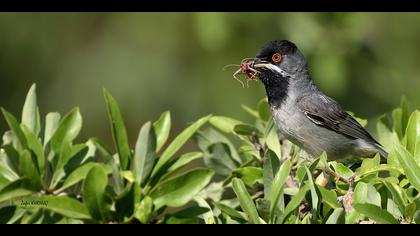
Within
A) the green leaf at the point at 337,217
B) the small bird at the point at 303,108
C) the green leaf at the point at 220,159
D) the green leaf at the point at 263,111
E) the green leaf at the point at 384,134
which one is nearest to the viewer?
the green leaf at the point at 337,217

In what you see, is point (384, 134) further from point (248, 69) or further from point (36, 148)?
point (36, 148)

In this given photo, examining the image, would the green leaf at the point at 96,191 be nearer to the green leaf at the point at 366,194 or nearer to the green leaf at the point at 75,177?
the green leaf at the point at 75,177

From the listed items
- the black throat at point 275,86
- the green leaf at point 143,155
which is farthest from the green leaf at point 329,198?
the black throat at point 275,86

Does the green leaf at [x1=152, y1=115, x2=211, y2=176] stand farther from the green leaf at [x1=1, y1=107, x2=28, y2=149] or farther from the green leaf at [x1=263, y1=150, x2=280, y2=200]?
the green leaf at [x1=1, y1=107, x2=28, y2=149]

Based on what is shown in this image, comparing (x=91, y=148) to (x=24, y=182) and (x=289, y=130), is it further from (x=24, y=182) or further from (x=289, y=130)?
(x=289, y=130)

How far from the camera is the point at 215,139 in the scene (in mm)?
4156

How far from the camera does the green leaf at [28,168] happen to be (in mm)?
2833

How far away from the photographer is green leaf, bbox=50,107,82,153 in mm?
3211

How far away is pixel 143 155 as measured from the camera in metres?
2.91

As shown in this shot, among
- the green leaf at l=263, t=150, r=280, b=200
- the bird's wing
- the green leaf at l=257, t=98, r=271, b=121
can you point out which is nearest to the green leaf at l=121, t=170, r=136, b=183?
the green leaf at l=263, t=150, r=280, b=200

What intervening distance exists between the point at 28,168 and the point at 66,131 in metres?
0.45

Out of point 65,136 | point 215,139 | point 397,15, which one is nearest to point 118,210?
point 65,136

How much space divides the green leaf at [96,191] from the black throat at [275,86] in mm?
2305

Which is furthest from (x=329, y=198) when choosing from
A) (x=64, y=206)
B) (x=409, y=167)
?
(x=64, y=206)
